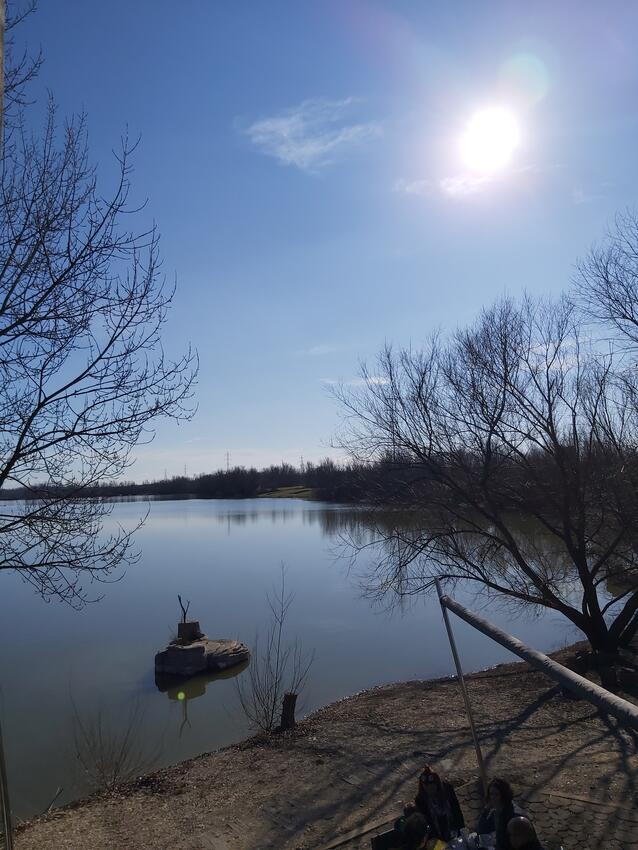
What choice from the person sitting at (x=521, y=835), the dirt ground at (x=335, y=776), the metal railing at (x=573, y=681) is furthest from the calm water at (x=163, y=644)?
the metal railing at (x=573, y=681)

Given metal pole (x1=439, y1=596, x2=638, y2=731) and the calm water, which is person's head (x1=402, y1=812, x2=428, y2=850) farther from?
the calm water

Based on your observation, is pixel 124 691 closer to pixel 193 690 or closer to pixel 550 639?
pixel 193 690

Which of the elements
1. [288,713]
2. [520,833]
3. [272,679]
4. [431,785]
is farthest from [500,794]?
[272,679]

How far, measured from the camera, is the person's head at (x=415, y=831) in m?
3.96

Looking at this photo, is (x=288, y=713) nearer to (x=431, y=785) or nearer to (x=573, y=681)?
(x=431, y=785)

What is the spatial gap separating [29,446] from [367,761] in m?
4.95

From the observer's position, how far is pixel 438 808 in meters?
4.08

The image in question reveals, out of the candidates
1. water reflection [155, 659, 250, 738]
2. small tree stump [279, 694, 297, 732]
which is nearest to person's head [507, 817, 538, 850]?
small tree stump [279, 694, 297, 732]

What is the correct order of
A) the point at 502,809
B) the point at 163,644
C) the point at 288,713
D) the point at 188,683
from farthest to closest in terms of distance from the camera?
the point at 163,644 < the point at 188,683 < the point at 288,713 < the point at 502,809

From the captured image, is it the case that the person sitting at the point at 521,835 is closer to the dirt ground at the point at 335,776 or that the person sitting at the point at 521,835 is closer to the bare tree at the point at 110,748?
the dirt ground at the point at 335,776

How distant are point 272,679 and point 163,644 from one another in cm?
634

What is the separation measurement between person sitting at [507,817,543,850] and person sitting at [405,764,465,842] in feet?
2.60

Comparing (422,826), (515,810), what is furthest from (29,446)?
(515,810)

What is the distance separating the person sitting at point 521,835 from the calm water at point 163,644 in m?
7.68
